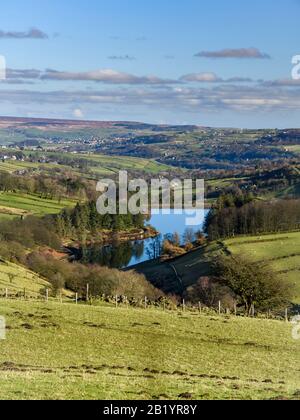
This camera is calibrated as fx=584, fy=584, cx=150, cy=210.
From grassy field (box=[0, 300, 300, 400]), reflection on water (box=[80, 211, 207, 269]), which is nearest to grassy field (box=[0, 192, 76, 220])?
reflection on water (box=[80, 211, 207, 269])

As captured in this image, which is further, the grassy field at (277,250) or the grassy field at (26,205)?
the grassy field at (26,205)

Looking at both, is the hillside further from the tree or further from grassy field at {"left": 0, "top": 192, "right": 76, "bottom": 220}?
grassy field at {"left": 0, "top": 192, "right": 76, "bottom": 220}

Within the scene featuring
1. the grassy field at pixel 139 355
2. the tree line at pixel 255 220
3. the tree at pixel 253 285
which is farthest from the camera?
the tree line at pixel 255 220

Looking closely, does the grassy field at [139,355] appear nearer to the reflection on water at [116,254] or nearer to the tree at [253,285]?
the tree at [253,285]

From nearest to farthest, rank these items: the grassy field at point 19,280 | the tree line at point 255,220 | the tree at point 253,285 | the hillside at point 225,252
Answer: the tree at point 253,285 < the grassy field at point 19,280 < the hillside at point 225,252 < the tree line at point 255,220

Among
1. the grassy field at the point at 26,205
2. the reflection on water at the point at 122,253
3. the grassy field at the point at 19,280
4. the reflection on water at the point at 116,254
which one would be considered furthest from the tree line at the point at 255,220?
the grassy field at the point at 19,280

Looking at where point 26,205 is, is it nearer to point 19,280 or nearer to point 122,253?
point 122,253
